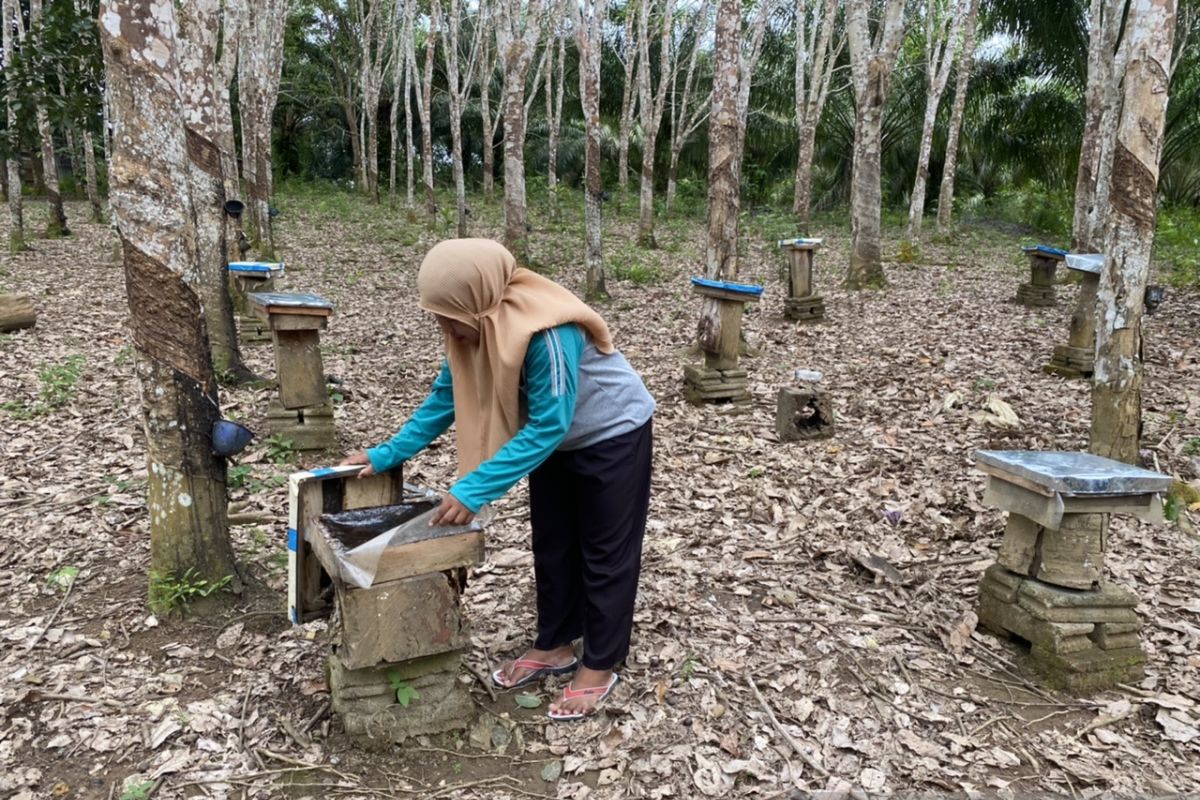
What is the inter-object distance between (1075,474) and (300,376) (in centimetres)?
461

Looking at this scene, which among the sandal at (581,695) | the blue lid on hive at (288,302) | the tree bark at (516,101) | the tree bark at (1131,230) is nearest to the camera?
the sandal at (581,695)

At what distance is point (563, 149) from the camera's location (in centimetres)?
2886

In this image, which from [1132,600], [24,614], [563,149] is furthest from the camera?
[563,149]

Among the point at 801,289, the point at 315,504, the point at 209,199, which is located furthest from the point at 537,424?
the point at 801,289

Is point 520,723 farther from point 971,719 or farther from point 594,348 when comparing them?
point 971,719

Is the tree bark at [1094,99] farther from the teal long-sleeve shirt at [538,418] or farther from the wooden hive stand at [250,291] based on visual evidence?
the wooden hive stand at [250,291]

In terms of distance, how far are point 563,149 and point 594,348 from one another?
27536mm

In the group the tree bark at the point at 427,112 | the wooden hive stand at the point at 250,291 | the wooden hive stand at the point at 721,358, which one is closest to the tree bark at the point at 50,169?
the wooden hive stand at the point at 250,291

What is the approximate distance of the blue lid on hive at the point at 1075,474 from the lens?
119 inches

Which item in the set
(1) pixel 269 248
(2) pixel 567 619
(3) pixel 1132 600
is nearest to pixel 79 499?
(2) pixel 567 619

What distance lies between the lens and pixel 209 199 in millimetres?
6824

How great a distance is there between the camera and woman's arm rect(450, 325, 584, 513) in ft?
8.28

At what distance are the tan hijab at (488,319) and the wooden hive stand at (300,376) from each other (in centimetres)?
320

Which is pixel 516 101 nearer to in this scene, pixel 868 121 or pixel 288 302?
pixel 868 121
